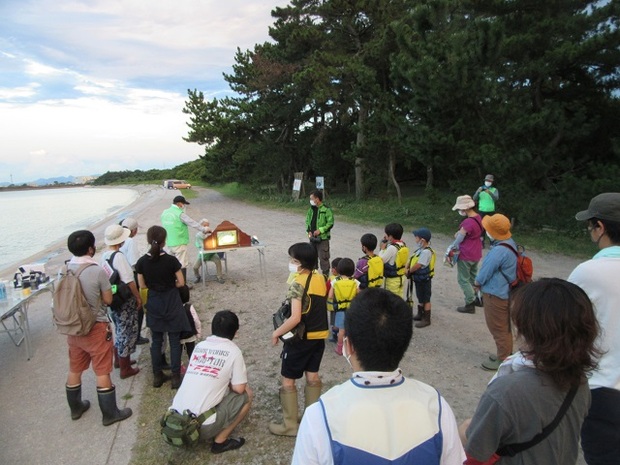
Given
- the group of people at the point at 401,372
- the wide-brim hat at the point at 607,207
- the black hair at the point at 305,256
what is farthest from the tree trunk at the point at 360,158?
the wide-brim hat at the point at 607,207

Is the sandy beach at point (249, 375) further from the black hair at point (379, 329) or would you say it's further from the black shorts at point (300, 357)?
the black hair at point (379, 329)

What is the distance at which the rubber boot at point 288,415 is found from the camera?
11.0ft

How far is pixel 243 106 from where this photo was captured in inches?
1073

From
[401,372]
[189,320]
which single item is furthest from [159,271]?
[401,372]

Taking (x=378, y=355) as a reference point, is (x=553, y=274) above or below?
below

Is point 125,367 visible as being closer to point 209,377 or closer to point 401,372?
point 209,377

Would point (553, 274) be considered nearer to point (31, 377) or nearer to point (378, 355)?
point (378, 355)

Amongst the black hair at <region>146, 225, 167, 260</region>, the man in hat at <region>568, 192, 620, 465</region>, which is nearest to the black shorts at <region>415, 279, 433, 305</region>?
the black hair at <region>146, 225, 167, 260</region>

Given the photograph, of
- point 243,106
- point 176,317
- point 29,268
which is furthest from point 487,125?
point 243,106

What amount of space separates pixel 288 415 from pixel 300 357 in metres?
0.53

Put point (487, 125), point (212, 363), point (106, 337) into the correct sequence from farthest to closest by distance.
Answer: point (487, 125), point (106, 337), point (212, 363)

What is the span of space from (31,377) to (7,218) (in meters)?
29.9

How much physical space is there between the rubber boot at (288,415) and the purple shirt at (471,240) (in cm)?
357

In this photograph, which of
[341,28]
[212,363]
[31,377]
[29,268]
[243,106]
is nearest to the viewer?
[212,363]
